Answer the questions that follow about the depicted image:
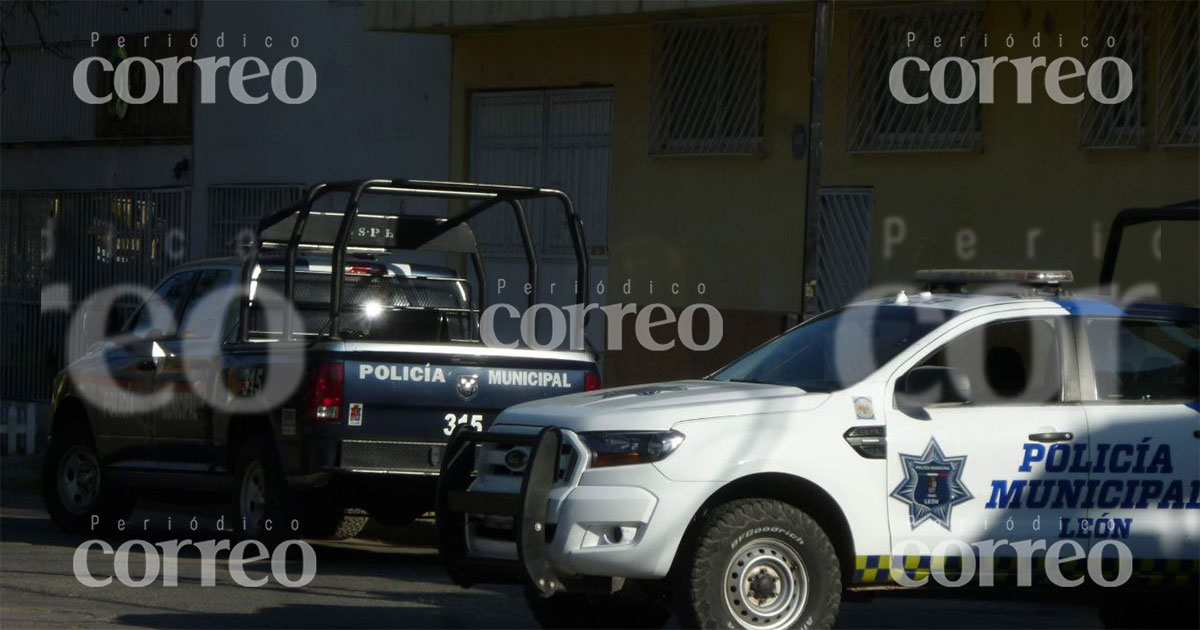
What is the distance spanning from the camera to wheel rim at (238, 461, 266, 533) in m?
11.6

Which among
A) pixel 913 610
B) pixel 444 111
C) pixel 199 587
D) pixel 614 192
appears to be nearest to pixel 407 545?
pixel 199 587

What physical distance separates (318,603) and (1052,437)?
4.05m

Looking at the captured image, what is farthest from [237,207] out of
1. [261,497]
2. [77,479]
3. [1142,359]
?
[1142,359]

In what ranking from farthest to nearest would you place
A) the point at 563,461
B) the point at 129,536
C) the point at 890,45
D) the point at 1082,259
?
the point at 890,45, the point at 1082,259, the point at 129,536, the point at 563,461

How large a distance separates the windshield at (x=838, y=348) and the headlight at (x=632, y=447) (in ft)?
2.86

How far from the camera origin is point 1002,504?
8.36m

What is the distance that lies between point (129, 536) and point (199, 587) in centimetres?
342

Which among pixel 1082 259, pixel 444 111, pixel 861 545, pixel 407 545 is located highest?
pixel 444 111

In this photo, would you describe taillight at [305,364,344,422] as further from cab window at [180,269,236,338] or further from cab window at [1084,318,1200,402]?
cab window at [1084,318,1200,402]

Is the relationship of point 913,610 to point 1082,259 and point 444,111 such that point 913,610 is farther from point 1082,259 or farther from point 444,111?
point 444,111

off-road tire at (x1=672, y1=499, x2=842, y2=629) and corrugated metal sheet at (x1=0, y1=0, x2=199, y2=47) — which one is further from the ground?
corrugated metal sheet at (x1=0, y1=0, x2=199, y2=47)

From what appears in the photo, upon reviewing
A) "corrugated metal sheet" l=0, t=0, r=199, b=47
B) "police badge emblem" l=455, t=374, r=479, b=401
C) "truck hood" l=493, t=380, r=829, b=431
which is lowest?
"police badge emblem" l=455, t=374, r=479, b=401

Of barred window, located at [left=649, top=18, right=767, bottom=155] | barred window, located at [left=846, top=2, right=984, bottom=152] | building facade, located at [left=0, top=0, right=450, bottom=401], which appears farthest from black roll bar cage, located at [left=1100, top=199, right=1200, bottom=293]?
building facade, located at [left=0, top=0, right=450, bottom=401]

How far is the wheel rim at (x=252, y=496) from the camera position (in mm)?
11586
